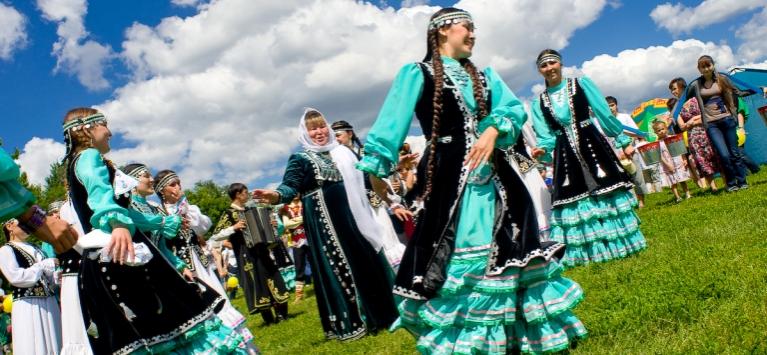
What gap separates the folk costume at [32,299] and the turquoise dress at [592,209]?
5487mm

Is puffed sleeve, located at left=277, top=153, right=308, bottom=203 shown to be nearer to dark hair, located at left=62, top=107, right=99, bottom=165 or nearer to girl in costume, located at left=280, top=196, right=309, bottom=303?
dark hair, located at left=62, top=107, right=99, bottom=165

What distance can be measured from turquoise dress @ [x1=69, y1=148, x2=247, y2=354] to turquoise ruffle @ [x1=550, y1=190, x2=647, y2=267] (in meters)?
4.02

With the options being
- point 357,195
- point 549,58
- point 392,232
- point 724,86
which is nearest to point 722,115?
point 724,86

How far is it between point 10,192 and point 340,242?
4.04 m

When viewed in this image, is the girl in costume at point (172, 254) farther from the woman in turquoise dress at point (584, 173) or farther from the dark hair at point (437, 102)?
the woman in turquoise dress at point (584, 173)

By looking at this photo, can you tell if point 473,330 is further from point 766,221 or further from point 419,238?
point 766,221

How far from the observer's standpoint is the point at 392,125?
3494 millimetres

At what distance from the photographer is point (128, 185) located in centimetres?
418

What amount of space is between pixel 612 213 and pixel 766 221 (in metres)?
1.38

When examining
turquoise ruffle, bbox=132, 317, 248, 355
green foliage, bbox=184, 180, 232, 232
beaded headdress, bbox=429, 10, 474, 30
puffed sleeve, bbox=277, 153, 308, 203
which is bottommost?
turquoise ruffle, bbox=132, 317, 248, 355

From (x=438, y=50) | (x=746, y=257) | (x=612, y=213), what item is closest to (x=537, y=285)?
(x=438, y=50)

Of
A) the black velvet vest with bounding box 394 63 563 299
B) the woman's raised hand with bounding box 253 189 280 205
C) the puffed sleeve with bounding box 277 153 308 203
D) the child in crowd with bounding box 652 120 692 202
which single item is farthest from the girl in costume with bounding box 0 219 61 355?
the child in crowd with bounding box 652 120 692 202

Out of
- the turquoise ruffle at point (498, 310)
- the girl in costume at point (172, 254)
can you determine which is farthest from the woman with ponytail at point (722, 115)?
the girl in costume at point (172, 254)

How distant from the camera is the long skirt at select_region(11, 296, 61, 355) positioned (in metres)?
6.71
